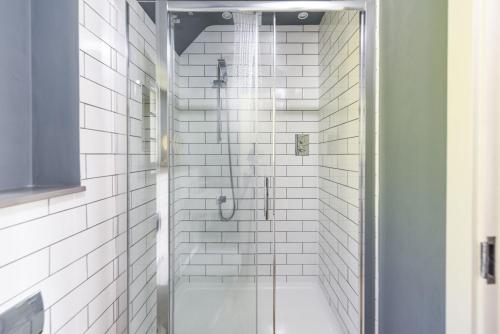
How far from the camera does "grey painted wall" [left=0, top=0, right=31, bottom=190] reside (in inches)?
34.1

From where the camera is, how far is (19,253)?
76 centimetres

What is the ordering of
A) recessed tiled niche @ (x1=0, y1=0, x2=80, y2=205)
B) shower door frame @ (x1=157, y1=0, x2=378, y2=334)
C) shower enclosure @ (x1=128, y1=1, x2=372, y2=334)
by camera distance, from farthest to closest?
shower enclosure @ (x1=128, y1=1, x2=372, y2=334), shower door frame @ (x1=157, y1=0, x2=378, y2=334), recessed tiled niche @ (x1=0, y1=0, x2=80, y2=205)

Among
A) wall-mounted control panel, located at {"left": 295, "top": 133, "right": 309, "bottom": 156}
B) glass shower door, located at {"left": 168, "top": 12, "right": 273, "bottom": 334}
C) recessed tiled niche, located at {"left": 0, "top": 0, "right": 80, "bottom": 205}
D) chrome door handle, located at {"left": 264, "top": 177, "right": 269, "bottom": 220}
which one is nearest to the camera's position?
recessed tiled niche, located at {"left": 0, "top": 0, "right": 80, "bottom": 205}

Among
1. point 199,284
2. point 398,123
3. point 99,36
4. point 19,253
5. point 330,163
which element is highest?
point 99,36

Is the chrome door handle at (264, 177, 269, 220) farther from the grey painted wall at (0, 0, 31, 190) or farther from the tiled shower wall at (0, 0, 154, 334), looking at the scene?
the grey painted wall at (0, 0, 31, 190)

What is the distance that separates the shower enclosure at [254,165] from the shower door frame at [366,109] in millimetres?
11

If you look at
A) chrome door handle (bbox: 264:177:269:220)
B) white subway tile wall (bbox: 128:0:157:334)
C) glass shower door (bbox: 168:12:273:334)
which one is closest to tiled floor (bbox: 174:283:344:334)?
glass shower door (bbox: 168:12:273:334)

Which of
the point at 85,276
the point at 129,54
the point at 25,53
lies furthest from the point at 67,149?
the point at 129,54

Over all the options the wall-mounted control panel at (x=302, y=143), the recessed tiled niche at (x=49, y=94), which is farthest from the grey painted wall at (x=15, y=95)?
the wall-mounted control panel at (x=302, y=143)

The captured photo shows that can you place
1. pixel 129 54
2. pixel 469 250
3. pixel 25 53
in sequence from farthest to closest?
1. pixel 129 54
2. pixel 25 53
3. pixel 469 250

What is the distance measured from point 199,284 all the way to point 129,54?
156cm

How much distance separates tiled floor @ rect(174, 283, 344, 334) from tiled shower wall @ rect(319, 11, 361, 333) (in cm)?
15

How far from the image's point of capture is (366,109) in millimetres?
1388

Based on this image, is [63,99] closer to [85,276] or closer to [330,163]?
[85,276]
